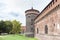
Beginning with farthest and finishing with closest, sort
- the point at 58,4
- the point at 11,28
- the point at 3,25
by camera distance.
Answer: the point at 11,28, the point at 3,25, the point at 58,4

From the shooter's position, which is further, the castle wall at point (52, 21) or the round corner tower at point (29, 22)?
the round corner tower at point (29, 22)

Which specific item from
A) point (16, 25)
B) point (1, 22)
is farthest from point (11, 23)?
point (1, 22)

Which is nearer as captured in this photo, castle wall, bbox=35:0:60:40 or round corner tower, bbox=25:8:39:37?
castle wall, bbox=35:0:60:40

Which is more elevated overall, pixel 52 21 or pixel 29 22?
pixel 29 22

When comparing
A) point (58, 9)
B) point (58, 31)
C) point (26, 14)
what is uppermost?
point (26, 14)

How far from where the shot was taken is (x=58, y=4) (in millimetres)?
12164

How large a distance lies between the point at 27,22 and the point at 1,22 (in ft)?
40.5

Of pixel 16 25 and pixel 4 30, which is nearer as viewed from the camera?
pixel 4 30

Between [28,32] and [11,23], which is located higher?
[11,23]

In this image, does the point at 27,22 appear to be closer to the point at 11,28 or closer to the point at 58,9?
the point at 11,28

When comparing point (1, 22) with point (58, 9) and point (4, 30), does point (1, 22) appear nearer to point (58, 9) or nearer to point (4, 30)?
point (4, 30)

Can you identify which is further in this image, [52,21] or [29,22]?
[29,22]

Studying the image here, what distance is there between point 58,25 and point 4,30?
3993 cm

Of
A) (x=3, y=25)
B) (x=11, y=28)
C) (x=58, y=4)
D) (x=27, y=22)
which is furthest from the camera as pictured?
(x=11, y=28)
